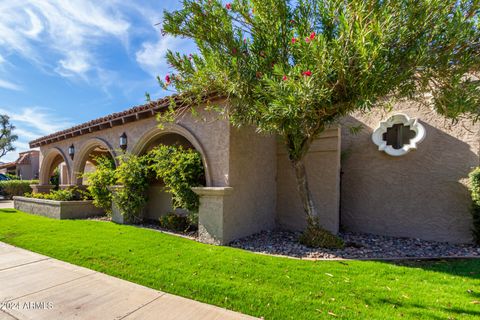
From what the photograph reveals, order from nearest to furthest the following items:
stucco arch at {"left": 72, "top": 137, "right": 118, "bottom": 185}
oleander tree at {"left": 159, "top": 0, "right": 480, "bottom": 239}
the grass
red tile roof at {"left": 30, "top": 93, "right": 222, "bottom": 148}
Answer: the grass, oleander tree at {"left": 159, "top": 0, "right": 480, "bottom": 239}, red tile roof at {"left": 30, "top": 93, "right": 222, "bottom": 148}, stucco arch at {"left": 72, "top": 137, "right": 118, "bottom": 185}

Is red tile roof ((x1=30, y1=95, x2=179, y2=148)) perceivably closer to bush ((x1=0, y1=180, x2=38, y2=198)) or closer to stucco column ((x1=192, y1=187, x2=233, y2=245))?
stucco column ((x1=192, y1=187, x2=233, y2=245))

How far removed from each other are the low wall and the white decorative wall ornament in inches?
508

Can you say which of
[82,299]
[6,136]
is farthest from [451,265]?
[6,136]

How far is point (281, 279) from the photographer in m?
4.79

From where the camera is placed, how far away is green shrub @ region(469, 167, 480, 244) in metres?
7.10

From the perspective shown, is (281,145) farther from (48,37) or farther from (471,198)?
(48,37)

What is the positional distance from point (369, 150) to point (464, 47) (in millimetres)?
4855

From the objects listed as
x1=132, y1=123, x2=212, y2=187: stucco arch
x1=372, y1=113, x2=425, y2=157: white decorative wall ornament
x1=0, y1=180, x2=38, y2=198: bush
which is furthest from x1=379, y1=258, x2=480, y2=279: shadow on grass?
x1=0, y1=180, x2=38, y2=198: bush

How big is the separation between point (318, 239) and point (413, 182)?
4285mm

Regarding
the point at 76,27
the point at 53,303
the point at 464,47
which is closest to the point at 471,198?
the point at 464,47

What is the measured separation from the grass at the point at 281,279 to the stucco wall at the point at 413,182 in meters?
2.38

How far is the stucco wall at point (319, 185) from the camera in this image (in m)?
8.60

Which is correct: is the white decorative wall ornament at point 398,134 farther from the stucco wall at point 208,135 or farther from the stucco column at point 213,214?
the stucco column at point 213,214

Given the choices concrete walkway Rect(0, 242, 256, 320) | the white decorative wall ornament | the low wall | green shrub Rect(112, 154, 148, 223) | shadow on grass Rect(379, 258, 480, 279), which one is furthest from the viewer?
the low wall
